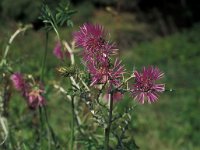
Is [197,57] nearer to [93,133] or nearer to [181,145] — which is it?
[181,145]

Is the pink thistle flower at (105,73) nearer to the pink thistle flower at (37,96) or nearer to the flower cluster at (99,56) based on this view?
the flower cluster at (99,56)

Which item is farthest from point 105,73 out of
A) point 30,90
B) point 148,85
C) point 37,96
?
point 30,90

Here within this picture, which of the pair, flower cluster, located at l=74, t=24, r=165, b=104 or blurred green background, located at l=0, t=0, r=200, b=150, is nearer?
flower cluster, located at l=74, t=24, r=165, b=104

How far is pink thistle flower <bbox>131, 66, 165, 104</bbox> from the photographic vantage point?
2.13 m

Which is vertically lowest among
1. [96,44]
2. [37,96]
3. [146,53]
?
[37,96]

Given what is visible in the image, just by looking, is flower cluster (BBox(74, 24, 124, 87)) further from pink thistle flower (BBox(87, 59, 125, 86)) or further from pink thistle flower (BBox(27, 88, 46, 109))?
pink thistle flower (BBox(27, 88, 46, 109))

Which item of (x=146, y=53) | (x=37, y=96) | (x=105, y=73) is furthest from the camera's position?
(x=146, y=53)

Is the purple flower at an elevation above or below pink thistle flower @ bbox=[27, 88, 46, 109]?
above

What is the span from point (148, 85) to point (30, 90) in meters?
1.09

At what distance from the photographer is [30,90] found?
313cm

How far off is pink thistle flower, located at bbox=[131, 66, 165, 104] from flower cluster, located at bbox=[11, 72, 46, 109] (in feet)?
3.02

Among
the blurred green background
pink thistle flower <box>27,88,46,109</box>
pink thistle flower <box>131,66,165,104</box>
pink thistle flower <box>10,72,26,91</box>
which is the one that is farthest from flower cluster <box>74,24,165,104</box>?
pink thistle flower <box>10,72,26,91</box>

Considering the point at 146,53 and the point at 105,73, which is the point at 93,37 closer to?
the point at 105,73

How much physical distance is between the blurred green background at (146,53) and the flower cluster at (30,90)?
166mm
